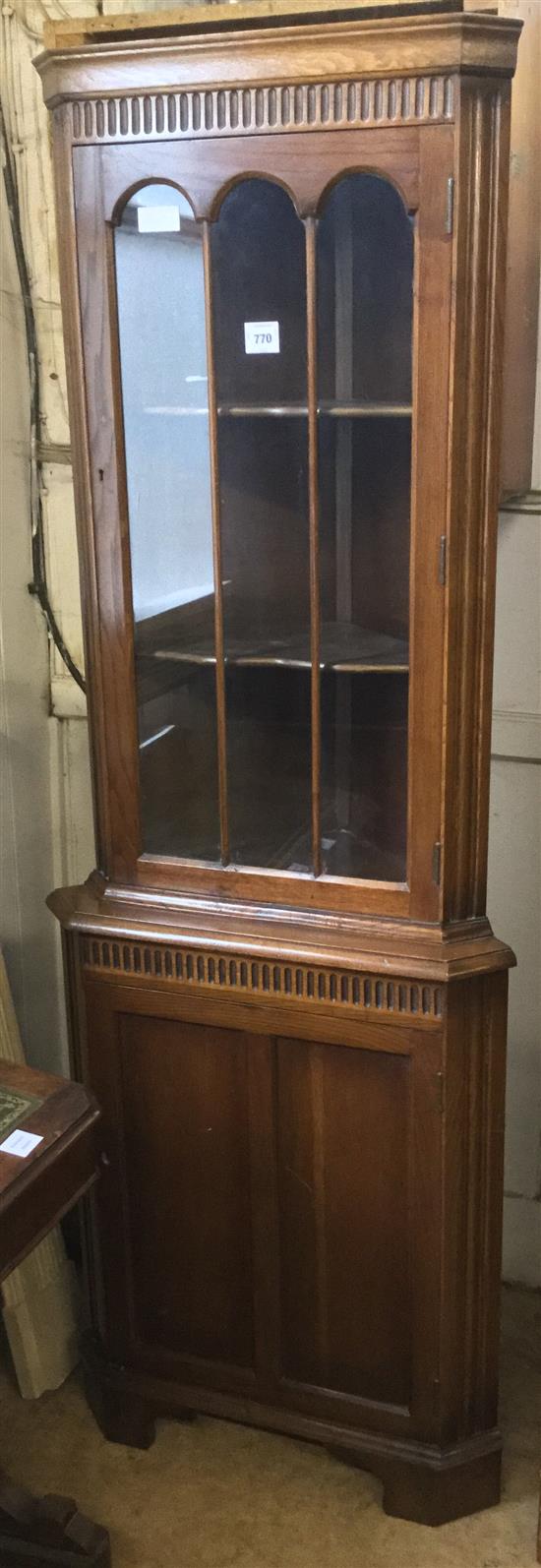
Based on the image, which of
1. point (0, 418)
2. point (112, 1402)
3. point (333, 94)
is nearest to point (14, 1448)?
point (112, 1402)

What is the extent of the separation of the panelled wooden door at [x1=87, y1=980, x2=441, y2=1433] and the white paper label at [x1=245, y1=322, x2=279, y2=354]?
0.74m

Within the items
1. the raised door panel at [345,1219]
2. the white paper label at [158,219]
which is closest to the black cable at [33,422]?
the white paper label at [158,219]

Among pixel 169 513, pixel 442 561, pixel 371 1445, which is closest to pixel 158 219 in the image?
pixel 169 513

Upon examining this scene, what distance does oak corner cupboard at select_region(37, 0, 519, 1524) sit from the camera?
1.34 metres

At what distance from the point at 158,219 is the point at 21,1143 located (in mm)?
948

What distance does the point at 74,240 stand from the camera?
4.73ft

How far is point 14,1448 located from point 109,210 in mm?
1558

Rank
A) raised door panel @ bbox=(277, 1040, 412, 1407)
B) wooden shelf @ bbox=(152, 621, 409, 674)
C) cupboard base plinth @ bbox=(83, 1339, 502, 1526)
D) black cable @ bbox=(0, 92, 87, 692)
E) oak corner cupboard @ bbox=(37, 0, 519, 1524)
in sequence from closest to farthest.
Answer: oak corner cupboard @ bbox=(37, 0, 519, 1524) → wooden shelf @ bbox=(152, 621, 409, 674) → raised door panel @ bbox=(277, 1040, 412, 1407) → cupboard base plinth @ bbox=(83, 1339, 502, 1526) → black cable @ bbox=(0, 92, 87, 692)

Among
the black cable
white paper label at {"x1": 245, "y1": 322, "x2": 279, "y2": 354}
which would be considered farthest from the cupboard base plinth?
white paper label at {"x1": 245, "y1": 322, "x2": 279, "y2": 354}

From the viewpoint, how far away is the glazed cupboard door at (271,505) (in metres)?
1.36

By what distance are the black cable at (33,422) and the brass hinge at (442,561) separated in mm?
705

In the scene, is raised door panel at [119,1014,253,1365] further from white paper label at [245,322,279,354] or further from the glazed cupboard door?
white paper label at [245,322,279,354]

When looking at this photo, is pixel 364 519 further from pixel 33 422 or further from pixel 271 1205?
pixel 271 1205

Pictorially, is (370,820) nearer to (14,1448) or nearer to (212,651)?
(212,651)
